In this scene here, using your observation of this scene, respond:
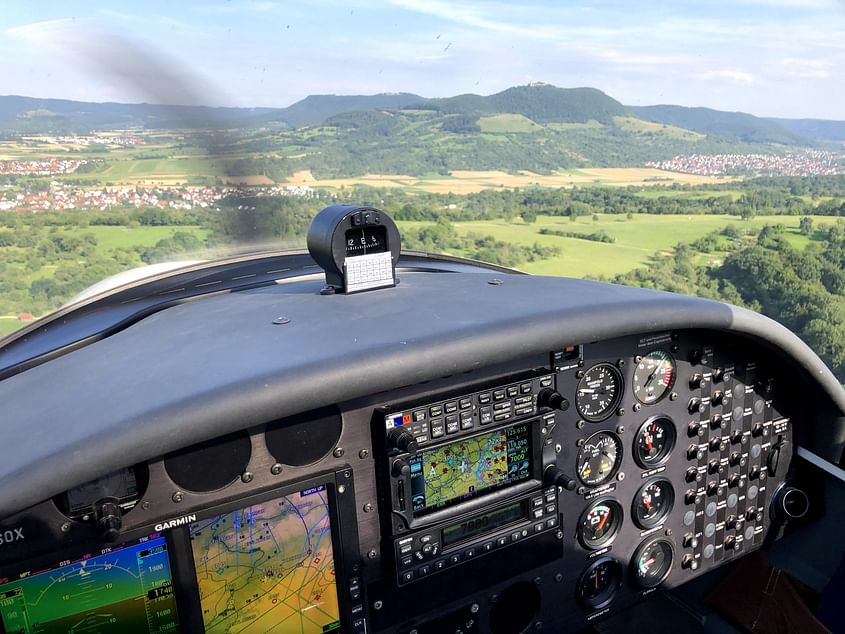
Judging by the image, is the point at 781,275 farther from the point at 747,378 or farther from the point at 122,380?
the point at 122,380

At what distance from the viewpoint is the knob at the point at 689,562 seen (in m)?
3.24

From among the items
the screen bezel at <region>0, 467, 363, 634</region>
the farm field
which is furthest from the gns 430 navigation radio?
the farm field

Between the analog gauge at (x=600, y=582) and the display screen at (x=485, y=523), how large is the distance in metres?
0.66

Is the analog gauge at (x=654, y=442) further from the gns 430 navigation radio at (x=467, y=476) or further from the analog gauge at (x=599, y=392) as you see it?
the gns 430 navigation radio at (x=467, y=476)

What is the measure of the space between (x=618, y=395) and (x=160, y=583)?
198 cm

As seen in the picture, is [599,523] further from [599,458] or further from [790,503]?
[790,503]

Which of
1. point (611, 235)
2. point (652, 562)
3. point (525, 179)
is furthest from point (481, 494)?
point (525, 179)

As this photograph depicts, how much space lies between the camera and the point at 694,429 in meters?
2.99

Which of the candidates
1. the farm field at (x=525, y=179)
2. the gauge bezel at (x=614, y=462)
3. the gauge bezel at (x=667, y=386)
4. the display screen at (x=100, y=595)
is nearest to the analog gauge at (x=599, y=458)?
the gauge bezel at (x=614, y=462)

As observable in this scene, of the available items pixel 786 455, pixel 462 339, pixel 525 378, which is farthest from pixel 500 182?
pixel 462 339

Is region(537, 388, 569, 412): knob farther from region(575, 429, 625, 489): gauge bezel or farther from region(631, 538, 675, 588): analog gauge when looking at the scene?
region(631, 538, 675, 588): analog gauge

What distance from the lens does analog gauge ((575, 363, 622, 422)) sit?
8.66 ft

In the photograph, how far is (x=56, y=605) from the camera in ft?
5.84

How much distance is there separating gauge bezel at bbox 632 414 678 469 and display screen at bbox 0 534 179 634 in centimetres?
208
